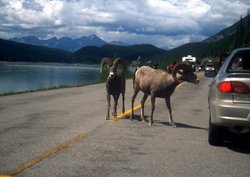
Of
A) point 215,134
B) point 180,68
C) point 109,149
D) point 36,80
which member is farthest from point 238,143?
point 36,80

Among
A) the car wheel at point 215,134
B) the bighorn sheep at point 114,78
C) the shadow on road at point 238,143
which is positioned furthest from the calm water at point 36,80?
the car wheel at point 215,134

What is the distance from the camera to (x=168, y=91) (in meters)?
10.3

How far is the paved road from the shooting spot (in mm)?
5984

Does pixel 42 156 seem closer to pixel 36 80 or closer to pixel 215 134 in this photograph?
pixel 215 134

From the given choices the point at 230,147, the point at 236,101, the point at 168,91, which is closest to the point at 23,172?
the point at 236,101

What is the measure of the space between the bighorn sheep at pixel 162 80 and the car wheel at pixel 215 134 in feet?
7.18

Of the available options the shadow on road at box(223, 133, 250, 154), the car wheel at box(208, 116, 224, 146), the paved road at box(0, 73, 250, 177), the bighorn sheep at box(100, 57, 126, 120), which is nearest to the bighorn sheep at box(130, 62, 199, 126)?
the bighorn sheep at box(100, 57, 126, 120)

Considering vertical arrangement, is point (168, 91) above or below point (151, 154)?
above

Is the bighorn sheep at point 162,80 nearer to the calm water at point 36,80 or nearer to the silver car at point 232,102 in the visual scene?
the silver car at point 232,102

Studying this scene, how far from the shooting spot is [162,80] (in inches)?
404

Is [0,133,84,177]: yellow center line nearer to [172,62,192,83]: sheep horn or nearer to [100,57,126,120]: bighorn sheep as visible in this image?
[172,62,192,83]: sheep horn

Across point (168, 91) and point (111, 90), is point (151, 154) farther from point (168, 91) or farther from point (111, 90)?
point (111, 90)

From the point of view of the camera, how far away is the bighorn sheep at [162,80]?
32.4 ft

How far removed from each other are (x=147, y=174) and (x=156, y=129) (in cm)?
396
